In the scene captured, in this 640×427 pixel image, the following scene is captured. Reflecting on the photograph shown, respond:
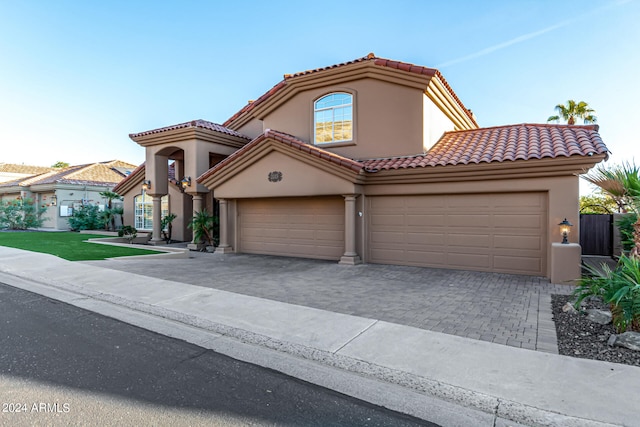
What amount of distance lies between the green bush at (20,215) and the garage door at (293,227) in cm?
2272

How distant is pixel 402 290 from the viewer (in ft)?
26.4

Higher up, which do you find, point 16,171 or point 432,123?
point 16,171

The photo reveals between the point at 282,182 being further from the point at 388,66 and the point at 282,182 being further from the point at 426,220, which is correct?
the point at 388,66

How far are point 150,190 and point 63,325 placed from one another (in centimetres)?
1244

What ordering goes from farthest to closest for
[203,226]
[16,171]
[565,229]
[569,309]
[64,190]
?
1. [16,171]
2. [64,190]
3. [203,226]
4. [565,229]
5. [569,309]

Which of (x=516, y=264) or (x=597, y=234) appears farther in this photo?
(x=597, y=234)

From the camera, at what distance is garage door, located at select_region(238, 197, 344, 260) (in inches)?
497

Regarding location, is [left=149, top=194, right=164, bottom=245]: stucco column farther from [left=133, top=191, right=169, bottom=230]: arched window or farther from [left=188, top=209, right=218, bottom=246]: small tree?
[left=133, top=191, right=169, bottom=230]: arched window

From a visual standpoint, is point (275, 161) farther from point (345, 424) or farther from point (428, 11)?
point (345, 424)

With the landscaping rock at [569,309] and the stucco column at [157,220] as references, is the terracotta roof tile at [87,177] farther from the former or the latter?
the landscaping rock at [569,309]

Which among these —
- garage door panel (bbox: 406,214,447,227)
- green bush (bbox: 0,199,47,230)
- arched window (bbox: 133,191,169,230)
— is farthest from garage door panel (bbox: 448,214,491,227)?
green bush (bbox: 0,199,47,230)

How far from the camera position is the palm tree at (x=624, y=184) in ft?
18.1

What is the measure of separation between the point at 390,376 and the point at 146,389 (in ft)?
8.68

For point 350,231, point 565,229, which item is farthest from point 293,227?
point 565,229
